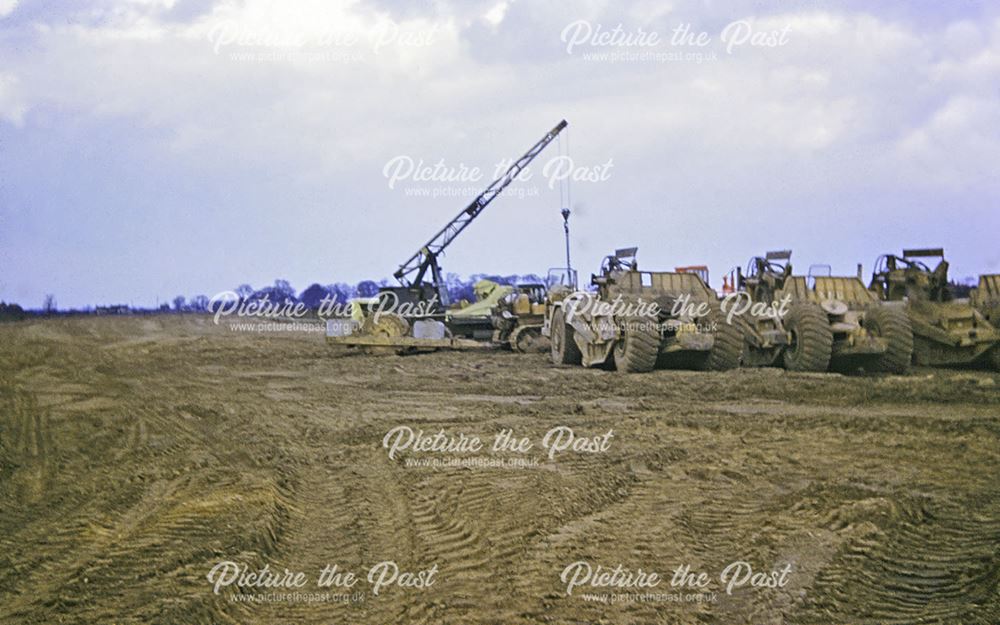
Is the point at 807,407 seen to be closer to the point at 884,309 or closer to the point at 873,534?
the point at 884,309

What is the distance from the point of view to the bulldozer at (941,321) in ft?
55.5

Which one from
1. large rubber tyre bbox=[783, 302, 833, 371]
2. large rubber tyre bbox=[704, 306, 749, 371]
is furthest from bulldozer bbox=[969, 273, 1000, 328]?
large rubber tyre bbox=[704, 306, 749, 371]

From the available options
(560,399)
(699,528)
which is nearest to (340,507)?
(699,528)

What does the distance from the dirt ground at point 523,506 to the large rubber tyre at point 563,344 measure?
18.8 ft

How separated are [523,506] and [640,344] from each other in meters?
9.89

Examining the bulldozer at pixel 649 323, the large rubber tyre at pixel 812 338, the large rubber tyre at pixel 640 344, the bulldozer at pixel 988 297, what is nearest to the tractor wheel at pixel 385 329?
the bulldozer at pixel 649 323

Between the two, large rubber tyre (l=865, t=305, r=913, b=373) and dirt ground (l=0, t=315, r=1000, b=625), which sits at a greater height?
large rubber tyre (l=865, t=305, r=913, b=373)

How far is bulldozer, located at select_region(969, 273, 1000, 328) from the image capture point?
1742 centimetres

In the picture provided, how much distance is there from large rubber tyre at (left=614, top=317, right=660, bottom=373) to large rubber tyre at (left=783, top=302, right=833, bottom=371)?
234 cm

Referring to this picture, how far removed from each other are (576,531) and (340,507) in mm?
1946

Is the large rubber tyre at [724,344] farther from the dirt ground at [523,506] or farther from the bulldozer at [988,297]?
the bulldozer at [988,297]

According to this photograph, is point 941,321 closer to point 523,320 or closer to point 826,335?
point 826,335

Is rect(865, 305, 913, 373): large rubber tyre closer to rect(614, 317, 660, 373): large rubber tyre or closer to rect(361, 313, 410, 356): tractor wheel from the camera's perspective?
rect(614, 317, 660, 373): large rubber tyre

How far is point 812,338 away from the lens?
1592 cm
